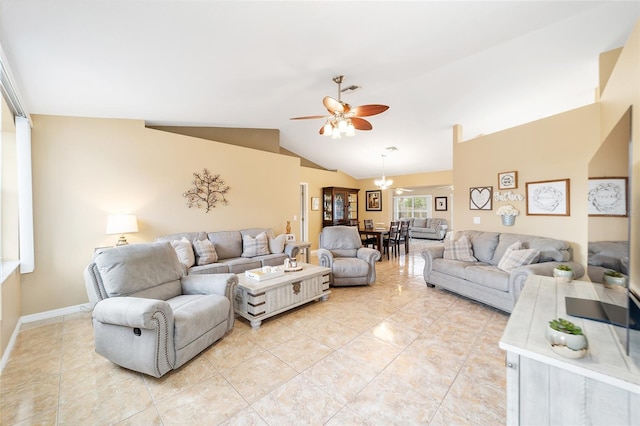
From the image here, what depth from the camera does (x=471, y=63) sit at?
122 inches

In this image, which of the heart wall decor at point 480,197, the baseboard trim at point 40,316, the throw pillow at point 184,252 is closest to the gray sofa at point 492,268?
the heart wall decor at point 480,197

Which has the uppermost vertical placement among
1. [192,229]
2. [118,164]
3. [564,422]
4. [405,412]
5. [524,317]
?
[118,164]

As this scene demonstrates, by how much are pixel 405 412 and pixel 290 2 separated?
117 inches

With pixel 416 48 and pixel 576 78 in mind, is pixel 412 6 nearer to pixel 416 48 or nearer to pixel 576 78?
pixel 416 48

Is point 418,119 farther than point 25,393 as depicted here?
Yes

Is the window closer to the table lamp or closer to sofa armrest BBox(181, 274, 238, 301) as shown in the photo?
sofa armrest BBox(181, 274, 238, 301)

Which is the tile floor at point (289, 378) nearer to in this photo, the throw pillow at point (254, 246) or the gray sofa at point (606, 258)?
the gray sofa at point (606, 258)

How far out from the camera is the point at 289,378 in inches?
76.3

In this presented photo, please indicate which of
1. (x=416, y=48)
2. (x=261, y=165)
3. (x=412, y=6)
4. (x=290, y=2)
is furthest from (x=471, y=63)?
(x=261, y=165)

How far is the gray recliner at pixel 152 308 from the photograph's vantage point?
1.87 meters

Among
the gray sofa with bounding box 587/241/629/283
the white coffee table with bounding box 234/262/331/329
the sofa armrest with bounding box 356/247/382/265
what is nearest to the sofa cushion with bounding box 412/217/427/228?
the sofa armrest with bounding box 356/247/382/265

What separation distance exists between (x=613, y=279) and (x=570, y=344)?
0.67 meters

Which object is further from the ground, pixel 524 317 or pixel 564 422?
pixel 524 317

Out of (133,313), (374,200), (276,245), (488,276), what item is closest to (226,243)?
(276,245)
